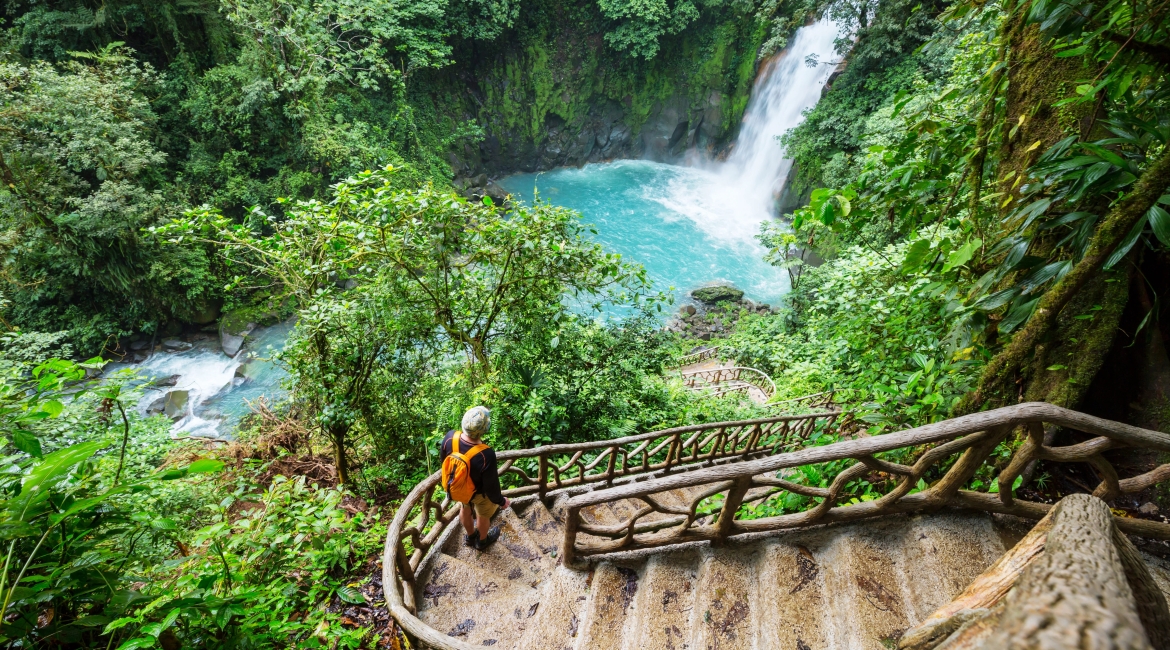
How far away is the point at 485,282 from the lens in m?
5.95

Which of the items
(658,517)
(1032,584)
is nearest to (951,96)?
(1032,584)

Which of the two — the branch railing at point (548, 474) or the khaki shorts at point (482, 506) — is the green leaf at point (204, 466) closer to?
the branch railing at point (548, 474)

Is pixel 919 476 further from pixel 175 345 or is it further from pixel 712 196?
pixel 712 196

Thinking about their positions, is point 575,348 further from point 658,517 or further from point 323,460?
point 323,460

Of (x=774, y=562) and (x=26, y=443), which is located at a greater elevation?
(x=26, y=443)

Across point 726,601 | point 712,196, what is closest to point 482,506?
point 726,601

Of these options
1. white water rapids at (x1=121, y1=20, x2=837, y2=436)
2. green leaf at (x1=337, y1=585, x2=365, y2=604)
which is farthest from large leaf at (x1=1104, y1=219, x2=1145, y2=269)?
white water rapids at (x1=121, y1=20, x2=837, y2=436)

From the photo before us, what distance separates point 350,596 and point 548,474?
192 centimetres

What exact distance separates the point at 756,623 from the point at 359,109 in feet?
63.2

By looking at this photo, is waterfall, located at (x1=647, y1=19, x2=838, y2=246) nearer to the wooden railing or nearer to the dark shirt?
the dark shirt

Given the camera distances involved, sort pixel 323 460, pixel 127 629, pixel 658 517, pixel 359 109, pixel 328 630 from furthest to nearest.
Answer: pixel 359 109 < pixel 323 460 < pixel 658 517 < pixel 328 630 < pixel 127 629

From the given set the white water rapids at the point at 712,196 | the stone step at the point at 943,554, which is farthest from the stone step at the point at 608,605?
the white water rapids at the point at 712,196

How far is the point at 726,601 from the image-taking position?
8.29 feet

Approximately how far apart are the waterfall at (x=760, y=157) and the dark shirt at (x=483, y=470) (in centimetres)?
1934
